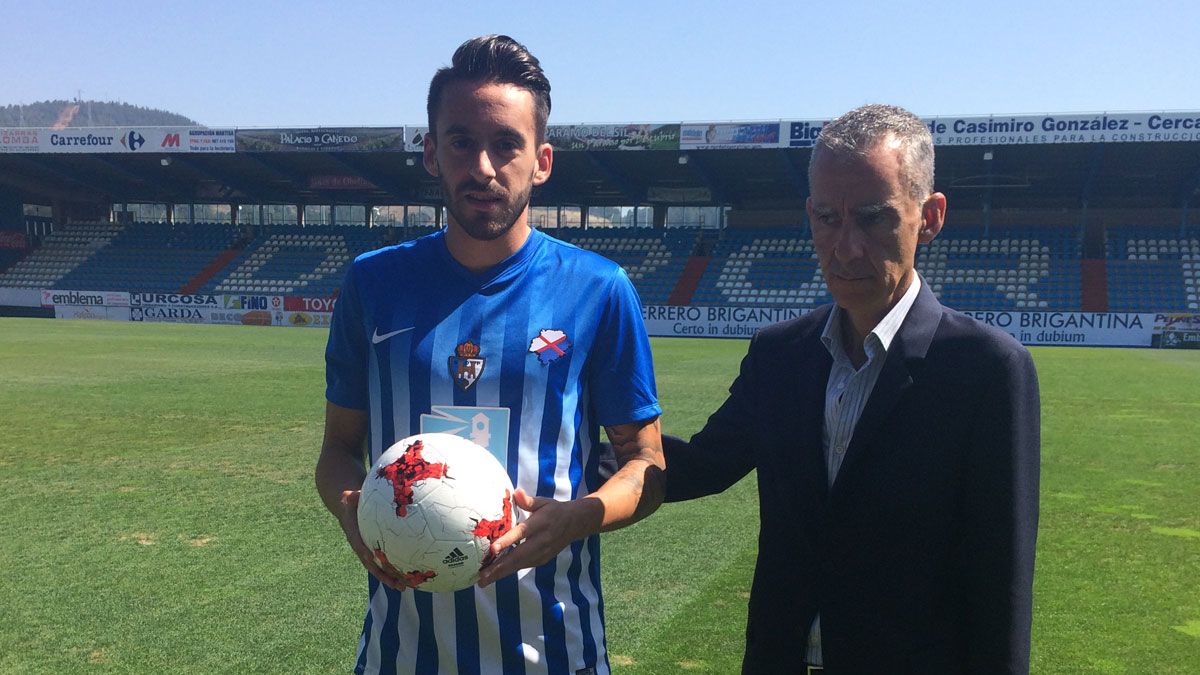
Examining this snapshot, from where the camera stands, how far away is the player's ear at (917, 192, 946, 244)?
2000mm

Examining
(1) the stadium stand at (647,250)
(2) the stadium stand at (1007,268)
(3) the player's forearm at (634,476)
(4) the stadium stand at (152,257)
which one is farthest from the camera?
(4) the stadium stand at (152,257)

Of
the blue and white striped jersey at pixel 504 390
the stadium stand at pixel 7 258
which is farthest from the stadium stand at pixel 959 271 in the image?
the stadium stand at pixel 7 258

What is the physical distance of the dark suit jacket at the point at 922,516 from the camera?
1872 mm

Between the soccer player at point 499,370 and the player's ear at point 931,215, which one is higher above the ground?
the player's ear at point 931,215

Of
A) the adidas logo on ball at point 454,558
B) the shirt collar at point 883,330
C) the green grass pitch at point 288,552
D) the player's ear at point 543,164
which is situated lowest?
the green grass pitch at point 288,552

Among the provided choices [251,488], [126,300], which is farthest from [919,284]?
[126,300]

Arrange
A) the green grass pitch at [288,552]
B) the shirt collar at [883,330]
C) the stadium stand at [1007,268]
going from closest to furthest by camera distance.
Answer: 1. the shirt collar at [883,330]
2. the green grass pitch at [288,552]
3. the stadium stand at [1007,268]

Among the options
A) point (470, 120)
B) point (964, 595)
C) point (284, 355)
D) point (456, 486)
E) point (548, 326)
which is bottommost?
point (284, 355)

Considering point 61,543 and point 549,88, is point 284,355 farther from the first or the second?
point 549,88

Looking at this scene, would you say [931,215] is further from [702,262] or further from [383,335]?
[702,262]

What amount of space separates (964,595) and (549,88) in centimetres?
150

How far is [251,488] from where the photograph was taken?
7.27 m

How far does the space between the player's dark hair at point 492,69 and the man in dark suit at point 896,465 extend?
70 centimetres

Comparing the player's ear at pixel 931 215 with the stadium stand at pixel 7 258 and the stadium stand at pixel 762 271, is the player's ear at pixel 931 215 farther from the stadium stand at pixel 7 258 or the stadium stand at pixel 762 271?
the stadium stand at pixel 7 258
